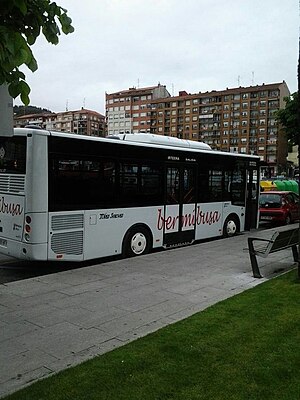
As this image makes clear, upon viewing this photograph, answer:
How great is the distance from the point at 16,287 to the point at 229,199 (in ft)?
26.7

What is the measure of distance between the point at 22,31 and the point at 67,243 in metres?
5.95

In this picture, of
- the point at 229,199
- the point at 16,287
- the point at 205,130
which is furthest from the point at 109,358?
the point at 205,130

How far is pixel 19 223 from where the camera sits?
8.29 meters

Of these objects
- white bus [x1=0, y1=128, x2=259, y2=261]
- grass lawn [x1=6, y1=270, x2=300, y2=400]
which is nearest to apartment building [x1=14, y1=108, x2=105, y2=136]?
white bus [x1=0, y1=128, x2=259, y2=261]

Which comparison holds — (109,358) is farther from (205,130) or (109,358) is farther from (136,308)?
(205,130)

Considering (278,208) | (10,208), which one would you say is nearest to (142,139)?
(10,208)

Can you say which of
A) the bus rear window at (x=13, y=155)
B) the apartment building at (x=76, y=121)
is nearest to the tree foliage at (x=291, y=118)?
the bus rear window at (x=13, y=155)

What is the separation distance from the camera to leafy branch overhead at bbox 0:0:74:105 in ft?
8.18

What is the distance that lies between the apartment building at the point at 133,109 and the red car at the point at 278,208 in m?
115

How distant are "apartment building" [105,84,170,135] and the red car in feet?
378

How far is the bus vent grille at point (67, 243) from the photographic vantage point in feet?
27.1

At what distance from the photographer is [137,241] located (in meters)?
10.1

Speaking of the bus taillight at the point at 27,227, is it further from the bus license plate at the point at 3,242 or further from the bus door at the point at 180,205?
the bus door at the point at 180,205

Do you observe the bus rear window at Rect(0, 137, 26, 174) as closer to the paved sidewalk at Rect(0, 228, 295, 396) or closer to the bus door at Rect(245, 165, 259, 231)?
the paved sidewalk at Rect(0, 228, 295, 396)
